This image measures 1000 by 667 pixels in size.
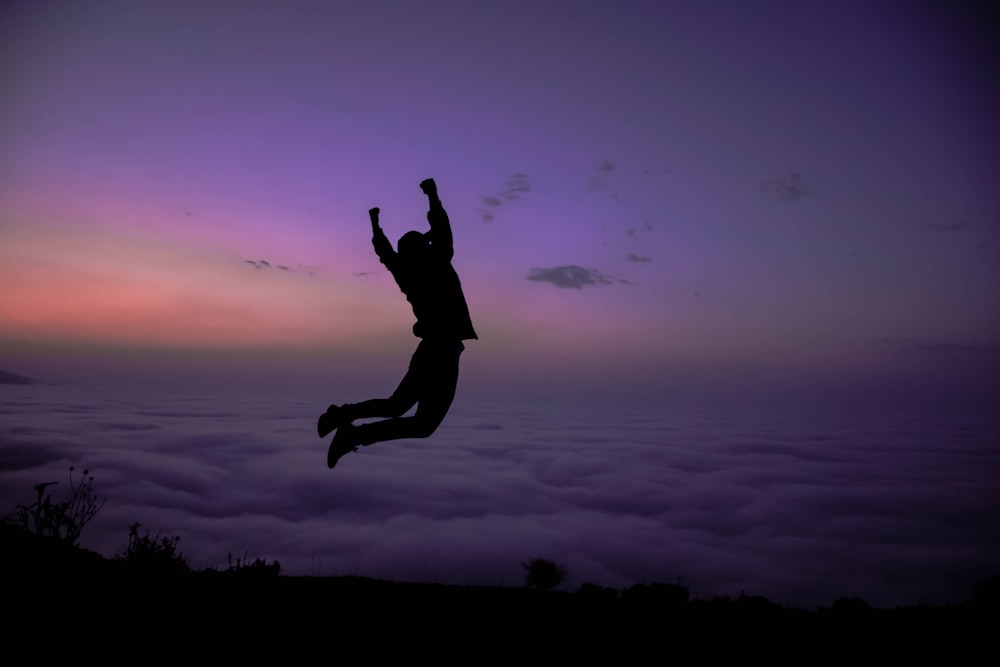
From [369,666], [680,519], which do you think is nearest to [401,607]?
[369,666]

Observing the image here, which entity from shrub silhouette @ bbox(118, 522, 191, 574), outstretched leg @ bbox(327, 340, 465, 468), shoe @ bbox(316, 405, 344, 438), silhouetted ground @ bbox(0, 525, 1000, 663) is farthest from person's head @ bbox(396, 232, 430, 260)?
shrub silhouette @ bbox(118, 522, 191, 574)

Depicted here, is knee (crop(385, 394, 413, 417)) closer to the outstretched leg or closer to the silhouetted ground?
the outstretched leg

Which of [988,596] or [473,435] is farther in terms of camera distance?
[473,435]

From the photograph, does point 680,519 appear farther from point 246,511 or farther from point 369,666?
point 369,666

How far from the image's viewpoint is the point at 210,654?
3826 mm

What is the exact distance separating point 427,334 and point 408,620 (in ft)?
8.82

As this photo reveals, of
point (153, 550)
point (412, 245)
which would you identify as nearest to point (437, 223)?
point (412, 245)

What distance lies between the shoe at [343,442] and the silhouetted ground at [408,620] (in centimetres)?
145

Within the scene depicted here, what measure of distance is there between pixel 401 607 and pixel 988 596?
8.53m

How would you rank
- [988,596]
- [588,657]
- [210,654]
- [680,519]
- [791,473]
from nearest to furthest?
[210,654]
[588,657]
[988,596]
[680,519]
[791,473]

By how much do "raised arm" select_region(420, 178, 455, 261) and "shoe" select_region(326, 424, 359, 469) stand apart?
1850 mm

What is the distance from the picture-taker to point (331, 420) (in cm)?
503

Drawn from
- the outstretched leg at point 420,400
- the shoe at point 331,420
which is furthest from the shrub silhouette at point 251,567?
the outstretched leg at point 420,400

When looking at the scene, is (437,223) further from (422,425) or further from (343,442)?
(343,442)
